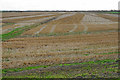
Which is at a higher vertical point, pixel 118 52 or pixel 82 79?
pixel 118 52

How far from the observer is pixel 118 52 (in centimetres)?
1962

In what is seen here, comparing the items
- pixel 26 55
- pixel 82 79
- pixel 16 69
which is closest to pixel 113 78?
pixel 82 79

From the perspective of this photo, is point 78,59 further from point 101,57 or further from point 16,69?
point 16,69

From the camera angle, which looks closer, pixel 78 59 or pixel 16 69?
pixel 16 69

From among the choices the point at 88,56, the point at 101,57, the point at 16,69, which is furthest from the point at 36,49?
the point at 101,57

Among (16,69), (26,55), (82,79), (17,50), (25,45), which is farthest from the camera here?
(25,45)

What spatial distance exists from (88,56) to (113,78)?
18.3 feet

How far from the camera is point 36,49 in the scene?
21.2 metres

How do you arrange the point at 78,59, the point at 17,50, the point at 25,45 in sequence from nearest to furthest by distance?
the point at 78,59 → the point at 17,50 → the point at 25,45

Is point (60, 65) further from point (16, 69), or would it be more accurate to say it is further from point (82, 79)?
point (16, 69)

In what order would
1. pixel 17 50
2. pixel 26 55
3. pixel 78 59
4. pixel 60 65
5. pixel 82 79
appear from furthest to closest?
1. pixel 17 50
2. pixel 26 55
3. pixel 78 59
4. pixel 60 65
5. pixel 82 79

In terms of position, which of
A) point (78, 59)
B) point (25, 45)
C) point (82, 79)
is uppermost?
point (25, 45)

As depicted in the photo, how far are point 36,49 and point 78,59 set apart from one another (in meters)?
7.45

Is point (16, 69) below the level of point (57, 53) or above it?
below
